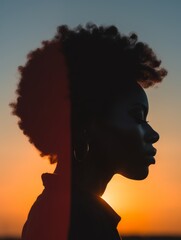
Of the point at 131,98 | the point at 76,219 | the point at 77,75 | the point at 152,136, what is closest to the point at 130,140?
the point at 152,136

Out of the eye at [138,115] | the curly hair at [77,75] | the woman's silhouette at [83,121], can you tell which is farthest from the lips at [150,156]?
the curly hair at [77,75]

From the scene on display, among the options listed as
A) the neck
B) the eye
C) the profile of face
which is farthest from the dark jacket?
the eye

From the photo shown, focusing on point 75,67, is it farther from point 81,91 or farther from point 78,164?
point 78,164

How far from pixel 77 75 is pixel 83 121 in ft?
0.99

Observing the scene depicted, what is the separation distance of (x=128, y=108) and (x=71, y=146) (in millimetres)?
425

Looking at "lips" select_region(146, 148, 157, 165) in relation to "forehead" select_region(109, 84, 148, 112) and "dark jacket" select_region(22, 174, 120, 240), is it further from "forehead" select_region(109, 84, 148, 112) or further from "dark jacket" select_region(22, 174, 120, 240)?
"dark jacket" select_region(22, 174, 120, 240)

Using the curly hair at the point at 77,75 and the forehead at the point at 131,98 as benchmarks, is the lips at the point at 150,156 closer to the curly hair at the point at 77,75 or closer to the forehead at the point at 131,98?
the forehead at the point at 131,98

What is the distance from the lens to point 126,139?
3666mm

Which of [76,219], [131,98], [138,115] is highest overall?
[131,98]

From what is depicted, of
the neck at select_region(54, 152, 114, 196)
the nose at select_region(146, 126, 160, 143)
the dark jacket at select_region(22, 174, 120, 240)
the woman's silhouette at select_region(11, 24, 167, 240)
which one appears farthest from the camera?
the nose at select_region(146, 126, 160, 143)

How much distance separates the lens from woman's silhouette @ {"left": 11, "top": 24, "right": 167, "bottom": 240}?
335cm

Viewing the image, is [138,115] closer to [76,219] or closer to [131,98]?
[131,98]

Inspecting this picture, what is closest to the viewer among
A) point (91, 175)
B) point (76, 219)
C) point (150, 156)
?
point (76, 219)

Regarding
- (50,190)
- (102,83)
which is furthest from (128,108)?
(50,190)
